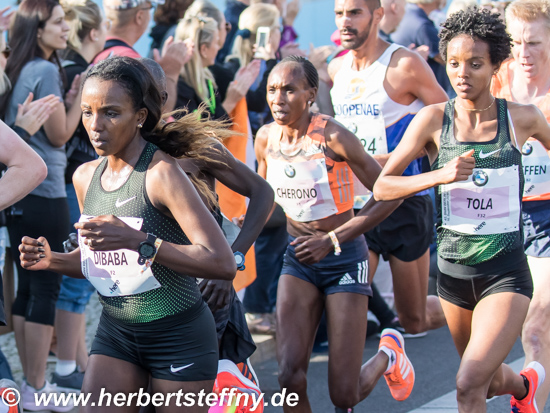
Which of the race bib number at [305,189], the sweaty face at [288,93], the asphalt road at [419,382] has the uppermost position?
the sweaty face at [288,93]

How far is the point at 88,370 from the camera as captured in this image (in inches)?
131

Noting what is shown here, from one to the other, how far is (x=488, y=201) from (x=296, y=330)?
48.6 inches

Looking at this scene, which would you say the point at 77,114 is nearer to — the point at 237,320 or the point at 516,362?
the point at 237,320

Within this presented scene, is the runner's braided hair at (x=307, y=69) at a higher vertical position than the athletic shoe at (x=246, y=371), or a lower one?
higher

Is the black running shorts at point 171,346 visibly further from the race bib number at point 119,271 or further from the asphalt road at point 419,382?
the asphalt road at point 419,382

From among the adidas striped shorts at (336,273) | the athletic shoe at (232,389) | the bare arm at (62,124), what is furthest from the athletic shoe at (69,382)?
the athletic shoe at (232,389)

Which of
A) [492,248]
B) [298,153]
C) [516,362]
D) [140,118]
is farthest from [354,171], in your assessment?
[516,362]

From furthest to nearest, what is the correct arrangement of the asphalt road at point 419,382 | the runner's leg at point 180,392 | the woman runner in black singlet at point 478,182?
the asphalt road at point 419,382 < the woman runner in black singlet at point 478,182 < the runner's leg at point 180,392

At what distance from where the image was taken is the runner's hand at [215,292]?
12.6 ft

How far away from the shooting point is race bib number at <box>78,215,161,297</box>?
3.10 metres

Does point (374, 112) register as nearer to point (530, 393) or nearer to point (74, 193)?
point (530, 393)

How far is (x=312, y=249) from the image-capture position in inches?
174

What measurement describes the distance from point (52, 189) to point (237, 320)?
1843 mm

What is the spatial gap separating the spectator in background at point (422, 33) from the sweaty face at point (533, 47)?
3.03 metres
